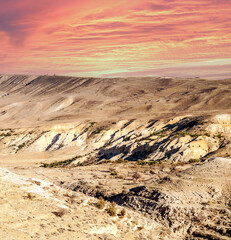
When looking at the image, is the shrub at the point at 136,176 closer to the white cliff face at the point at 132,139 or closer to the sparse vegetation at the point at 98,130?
the white cliff face at the point at 132,139

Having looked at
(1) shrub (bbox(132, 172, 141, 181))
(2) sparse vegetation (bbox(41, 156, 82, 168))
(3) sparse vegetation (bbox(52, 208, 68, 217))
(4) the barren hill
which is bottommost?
(4) the barren hill

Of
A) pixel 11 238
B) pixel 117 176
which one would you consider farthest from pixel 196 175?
pixel 11 238

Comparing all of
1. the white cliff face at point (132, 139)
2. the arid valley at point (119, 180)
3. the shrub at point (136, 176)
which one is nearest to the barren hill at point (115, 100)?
the arid valley at point (119, 180)

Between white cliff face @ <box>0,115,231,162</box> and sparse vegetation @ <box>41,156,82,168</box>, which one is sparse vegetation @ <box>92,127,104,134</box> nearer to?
white cliff face @ <box>0,115,231,162</box>

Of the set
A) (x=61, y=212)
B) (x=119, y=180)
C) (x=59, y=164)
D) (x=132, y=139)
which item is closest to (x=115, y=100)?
(x=132, y=139)

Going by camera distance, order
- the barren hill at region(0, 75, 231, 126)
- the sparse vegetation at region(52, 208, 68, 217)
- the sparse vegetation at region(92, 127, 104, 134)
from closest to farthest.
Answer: the sparse vegetation at region(52, 208, 68, 217) < the sparse vegetation at region(92, 127, 104, 134) < the barren hill at region(0, 75, 231, 126)

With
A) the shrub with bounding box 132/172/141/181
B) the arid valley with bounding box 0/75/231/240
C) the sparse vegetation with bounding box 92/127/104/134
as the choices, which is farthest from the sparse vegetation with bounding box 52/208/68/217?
the sparse vegetation with bounding box 92/127/104/134

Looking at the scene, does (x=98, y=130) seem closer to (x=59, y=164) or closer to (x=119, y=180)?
(x=59, y=164)
